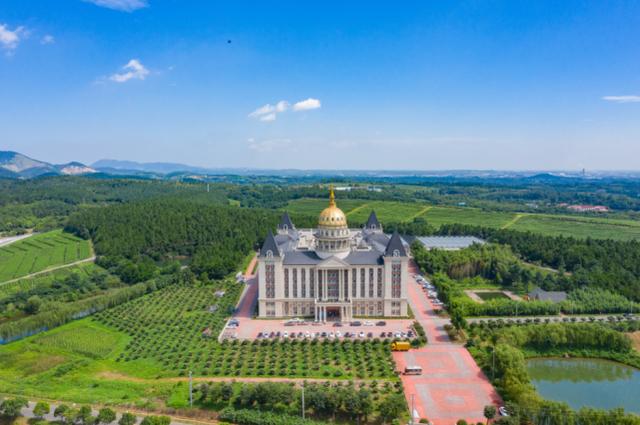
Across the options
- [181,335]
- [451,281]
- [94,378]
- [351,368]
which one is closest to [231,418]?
[351,368]

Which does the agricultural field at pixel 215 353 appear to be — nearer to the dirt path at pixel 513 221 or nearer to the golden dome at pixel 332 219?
the golden dome at pixel 332 219

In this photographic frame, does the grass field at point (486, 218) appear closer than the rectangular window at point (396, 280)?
No

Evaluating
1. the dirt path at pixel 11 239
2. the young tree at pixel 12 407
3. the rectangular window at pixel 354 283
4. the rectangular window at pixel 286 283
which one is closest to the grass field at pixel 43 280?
the dirt path at pixel 11 239

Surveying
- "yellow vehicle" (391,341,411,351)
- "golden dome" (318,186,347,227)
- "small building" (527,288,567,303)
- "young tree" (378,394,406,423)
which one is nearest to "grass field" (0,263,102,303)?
"golden dome" (318,186,347,227)

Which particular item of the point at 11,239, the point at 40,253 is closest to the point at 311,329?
the point at 40,253

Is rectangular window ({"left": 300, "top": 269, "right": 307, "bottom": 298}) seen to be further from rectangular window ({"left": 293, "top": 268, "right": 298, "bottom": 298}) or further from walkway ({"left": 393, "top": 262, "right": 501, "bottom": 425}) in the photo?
walkway ({"left": 393, "top": 262, "right": 501, "bottom": 425})

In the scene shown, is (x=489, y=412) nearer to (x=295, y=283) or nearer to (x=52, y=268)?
(x=295, y=283)
